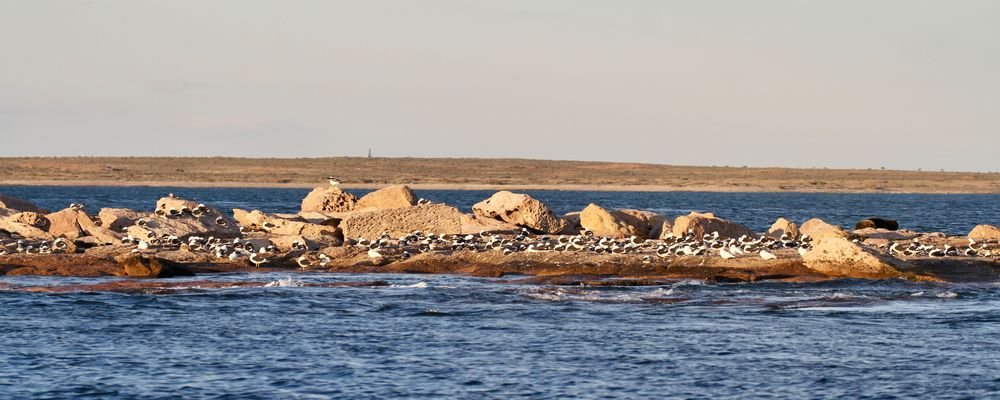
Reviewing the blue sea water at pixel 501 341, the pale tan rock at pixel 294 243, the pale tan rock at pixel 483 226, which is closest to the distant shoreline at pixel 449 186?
the pale tan rock at pixel 483 226

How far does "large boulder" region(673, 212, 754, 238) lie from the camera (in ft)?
122

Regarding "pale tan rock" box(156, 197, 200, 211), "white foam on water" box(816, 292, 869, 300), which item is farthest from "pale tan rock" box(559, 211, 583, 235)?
"white foam on water" box(816, 292, 869, 300)

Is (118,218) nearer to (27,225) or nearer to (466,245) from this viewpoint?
(27,225)

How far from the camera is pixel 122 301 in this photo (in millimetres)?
24109

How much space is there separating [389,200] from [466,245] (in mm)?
7640

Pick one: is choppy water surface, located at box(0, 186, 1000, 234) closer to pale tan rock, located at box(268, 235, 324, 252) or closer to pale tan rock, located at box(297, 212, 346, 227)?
pale tan rock, located at box(297, 212, 346, 227)

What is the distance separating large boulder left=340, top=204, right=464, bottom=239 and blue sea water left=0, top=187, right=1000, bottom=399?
8.94m

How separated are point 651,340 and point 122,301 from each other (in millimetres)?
9751

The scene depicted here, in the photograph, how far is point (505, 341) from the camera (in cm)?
1978

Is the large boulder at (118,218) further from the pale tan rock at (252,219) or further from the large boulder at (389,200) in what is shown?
the large boulder at (389,200)

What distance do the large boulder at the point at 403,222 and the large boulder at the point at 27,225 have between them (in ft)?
25.8

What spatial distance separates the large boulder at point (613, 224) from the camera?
38.6 metres

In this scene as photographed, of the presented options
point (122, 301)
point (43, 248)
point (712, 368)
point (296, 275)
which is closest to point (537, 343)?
point (712, 368)

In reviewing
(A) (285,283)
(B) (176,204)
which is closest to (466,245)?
(A) (285,283)
